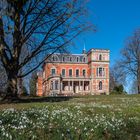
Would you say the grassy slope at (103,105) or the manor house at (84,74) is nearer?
the grassy slope at (103,105)

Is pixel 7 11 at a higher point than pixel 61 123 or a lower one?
higher

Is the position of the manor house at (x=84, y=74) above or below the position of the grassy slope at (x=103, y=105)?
above

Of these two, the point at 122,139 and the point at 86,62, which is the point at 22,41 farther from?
the point at 86,62

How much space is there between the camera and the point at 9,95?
17.8 meters

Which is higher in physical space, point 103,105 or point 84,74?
point 84,74

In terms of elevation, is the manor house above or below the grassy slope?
above

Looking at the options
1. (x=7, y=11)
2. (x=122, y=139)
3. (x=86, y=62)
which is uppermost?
(x=86, y=62)

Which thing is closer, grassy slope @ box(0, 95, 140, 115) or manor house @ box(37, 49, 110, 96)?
grassy slope @ box(0, 95, 140, 115)

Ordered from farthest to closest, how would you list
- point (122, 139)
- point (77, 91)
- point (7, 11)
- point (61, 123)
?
point (77, 91), point (7, 11), point (61, 123), point (122, 139)

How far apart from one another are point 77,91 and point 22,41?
5783cm

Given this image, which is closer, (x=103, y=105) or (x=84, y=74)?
(x=103, y=105)

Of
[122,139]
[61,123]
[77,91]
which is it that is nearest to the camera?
[122,139]

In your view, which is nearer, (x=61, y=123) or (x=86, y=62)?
(x=61, y=123)

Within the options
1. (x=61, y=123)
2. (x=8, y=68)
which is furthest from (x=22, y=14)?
(x=61, y=123)
